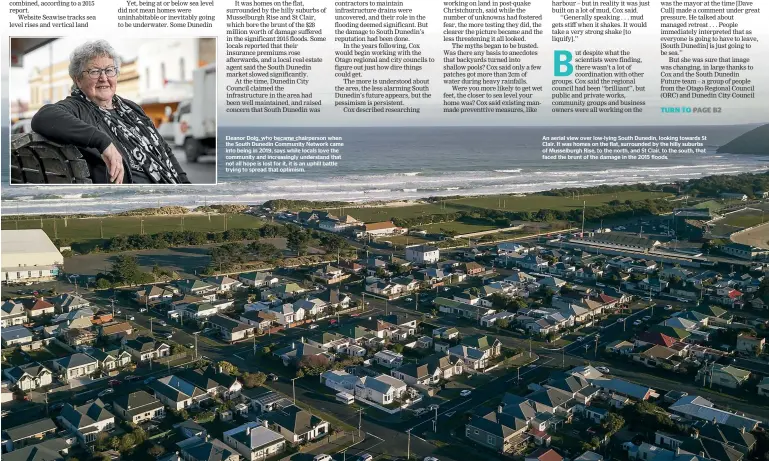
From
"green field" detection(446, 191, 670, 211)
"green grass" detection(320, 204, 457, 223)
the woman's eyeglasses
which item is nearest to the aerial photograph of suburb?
the woman's eyeglasses

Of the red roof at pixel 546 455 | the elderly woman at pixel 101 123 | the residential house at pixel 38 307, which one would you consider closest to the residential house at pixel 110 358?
the residential house at pixel 38 307

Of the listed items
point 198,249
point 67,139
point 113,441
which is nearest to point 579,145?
point 67,139

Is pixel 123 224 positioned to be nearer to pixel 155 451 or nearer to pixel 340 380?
pixel 340 380

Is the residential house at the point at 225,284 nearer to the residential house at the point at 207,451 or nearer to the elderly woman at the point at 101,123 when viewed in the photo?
the residential house at the point at 207,451

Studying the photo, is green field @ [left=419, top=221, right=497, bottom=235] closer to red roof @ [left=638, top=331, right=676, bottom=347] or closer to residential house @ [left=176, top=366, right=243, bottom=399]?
red roof @ [left=638, top=331, right=676, bottom=347]

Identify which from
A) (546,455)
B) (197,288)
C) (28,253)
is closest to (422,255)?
(197,288)

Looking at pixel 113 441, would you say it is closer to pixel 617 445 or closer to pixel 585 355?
pixel 617 445

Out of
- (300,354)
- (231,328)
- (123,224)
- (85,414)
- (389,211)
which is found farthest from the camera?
(389,211)
